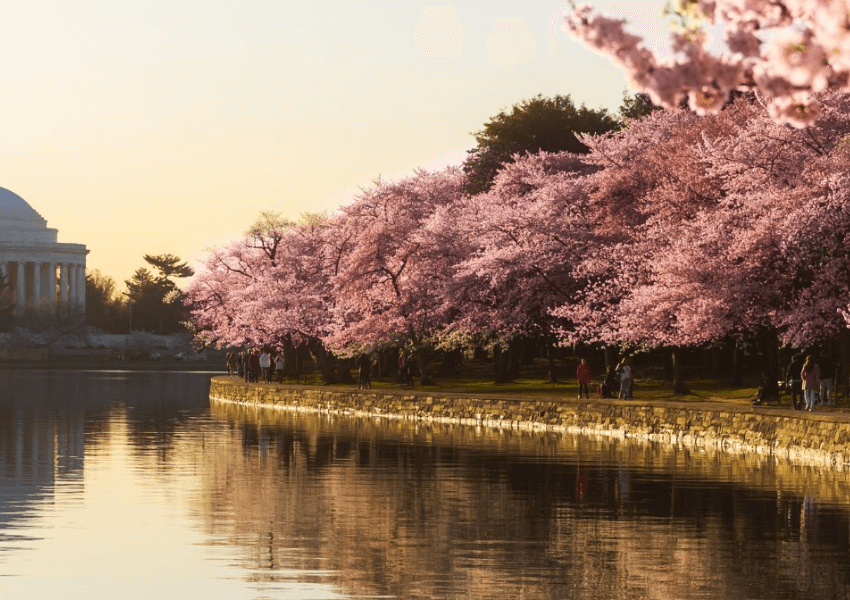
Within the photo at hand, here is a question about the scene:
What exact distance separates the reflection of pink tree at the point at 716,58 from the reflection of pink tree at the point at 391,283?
54.0 meters

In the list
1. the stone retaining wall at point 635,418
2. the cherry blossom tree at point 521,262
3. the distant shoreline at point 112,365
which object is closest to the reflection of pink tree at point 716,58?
the stone retaining wall at point 635,418

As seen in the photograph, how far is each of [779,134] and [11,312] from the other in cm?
14443

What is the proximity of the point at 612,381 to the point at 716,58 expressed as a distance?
1685 inches

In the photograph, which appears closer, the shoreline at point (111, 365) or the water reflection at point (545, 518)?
the water reflection at point (545, 518)

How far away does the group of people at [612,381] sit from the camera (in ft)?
159

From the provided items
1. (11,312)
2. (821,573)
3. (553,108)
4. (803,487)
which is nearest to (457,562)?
(821,573)

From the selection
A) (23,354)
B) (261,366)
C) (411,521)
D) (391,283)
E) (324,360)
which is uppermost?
(391,283)

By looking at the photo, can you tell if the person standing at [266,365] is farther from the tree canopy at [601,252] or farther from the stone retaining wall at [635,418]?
the stone retaining wall at [635,418]

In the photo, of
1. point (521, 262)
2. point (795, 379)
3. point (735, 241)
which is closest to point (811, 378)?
point (795, 379)

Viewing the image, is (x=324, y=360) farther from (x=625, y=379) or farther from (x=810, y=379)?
(x=810, y=379)

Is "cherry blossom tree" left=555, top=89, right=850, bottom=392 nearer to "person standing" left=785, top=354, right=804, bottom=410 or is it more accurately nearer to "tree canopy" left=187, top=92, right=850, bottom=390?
"tree canopy" left=187, top=92, right=850, bottom=390

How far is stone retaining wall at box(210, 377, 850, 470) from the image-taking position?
113 ft

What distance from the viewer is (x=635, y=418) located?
42781 millimetres

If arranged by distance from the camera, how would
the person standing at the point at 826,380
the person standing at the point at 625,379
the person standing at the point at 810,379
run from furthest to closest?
the person standing at the point at 625,379
the person standing at the point at 826,380
the person standing at the point at 810,379
